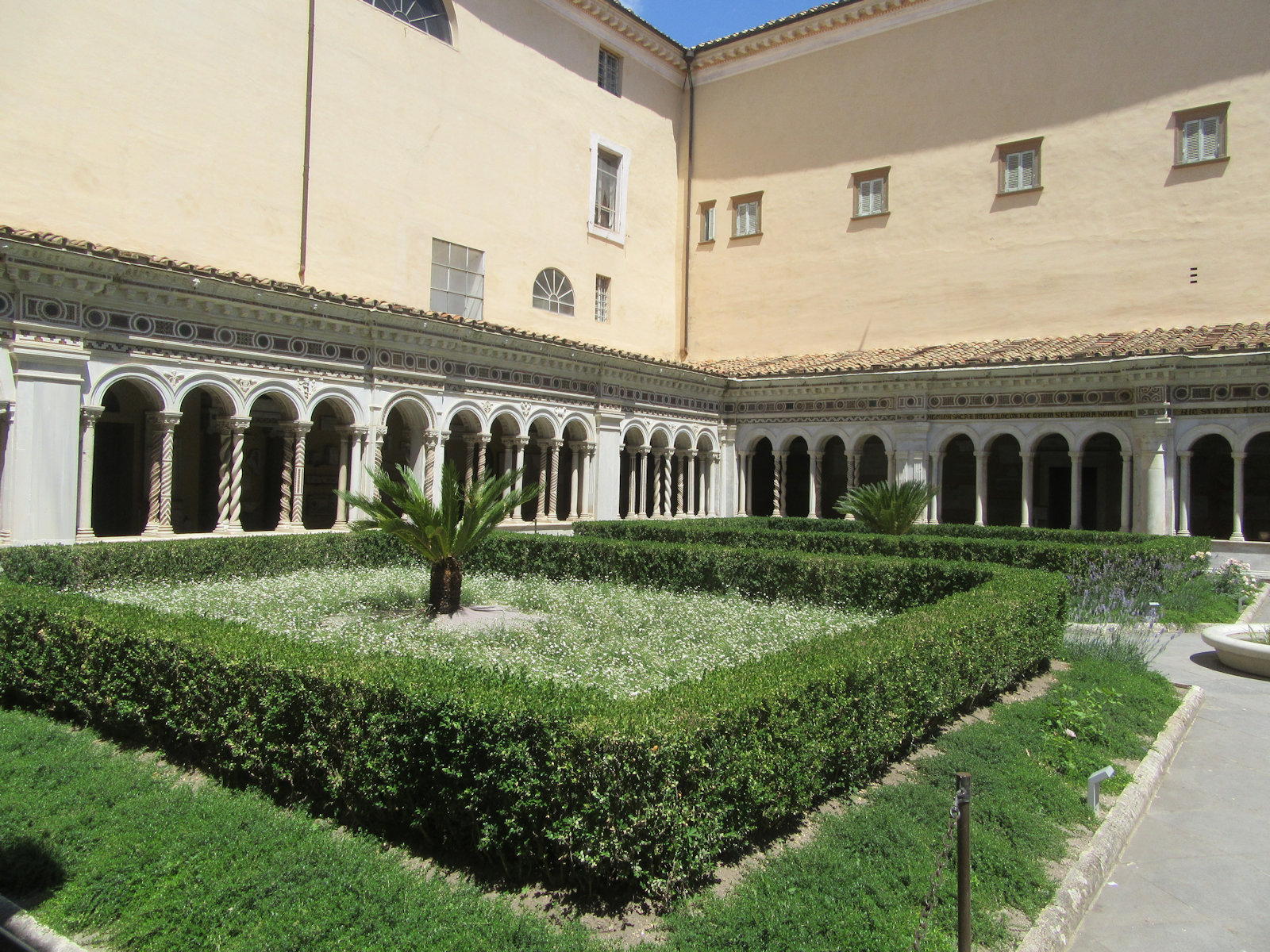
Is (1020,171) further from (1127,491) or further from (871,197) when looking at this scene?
(1127,491)

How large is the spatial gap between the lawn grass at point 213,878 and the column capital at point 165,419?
7.36m

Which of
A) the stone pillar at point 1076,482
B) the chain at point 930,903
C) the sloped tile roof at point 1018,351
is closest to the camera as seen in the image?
the chain at point 930,903

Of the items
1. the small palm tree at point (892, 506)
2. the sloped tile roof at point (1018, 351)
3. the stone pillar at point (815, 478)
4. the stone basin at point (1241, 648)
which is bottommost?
the stone basin at point (1241, 648)

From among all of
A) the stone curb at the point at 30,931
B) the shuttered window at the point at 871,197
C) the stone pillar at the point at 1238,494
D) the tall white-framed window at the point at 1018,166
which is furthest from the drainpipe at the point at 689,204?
the stone curb at the point at 30,931

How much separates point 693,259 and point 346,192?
35.6ft

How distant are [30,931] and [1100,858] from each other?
4.89m

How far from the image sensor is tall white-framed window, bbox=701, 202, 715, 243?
23.9 metres

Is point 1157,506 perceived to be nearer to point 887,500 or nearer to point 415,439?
point 887,500

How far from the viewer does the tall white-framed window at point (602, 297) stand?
842 inches

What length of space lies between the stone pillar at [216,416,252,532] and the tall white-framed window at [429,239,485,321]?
5998 mm

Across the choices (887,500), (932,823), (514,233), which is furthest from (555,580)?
(514,233)

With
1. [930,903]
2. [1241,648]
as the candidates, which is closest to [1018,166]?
[1241,648]

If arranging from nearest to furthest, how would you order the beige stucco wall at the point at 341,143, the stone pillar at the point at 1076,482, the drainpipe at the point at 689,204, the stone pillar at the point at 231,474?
the stone pillar at the point at 231,474 → the beige stucco wall at the point at 341,143 → the stone pillar at the point at 1076,482 → the drainpipe at the point at 689,204

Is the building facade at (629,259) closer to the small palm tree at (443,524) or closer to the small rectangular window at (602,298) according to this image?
the small rectangular window at (602,298)
